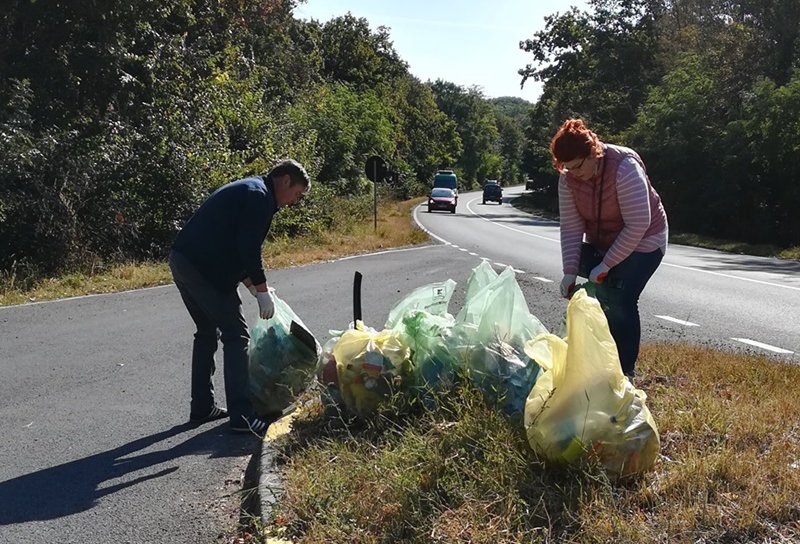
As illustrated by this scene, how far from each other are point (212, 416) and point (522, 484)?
290 centimetres

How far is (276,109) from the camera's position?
86.7 feet

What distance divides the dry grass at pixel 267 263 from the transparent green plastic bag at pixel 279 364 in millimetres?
7041

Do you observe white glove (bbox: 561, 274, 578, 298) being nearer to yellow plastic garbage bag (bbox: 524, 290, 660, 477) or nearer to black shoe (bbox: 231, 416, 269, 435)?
yellow plastic garbage bag (bbox: 524, 290, 660, 477)

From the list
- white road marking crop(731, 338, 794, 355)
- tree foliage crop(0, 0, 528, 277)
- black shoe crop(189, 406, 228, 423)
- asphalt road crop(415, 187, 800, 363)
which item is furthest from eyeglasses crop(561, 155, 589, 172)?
tree foliage crop(0, 0, 528, 277)

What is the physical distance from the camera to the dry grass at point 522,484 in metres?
3.19

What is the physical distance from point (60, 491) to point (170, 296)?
7.60 meters

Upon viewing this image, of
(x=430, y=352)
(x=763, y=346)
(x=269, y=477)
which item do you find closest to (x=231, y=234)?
(x=430, y=352)

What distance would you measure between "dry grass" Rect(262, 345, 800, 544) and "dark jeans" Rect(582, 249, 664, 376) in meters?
0.40

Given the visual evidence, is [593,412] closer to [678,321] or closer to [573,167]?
[573,167]

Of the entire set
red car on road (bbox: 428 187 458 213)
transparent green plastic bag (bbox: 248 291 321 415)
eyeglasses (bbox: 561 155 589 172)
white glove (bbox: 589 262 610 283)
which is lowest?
red car on road (bbox: 428 187 458 213)

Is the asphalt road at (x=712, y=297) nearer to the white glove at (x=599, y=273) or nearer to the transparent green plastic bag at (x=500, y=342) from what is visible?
the white glove at (x=599, y=273)

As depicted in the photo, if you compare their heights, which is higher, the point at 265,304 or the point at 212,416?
the point at 265,304

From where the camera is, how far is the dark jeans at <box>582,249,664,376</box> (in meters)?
4.87

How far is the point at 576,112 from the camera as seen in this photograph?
50656 millimetres
